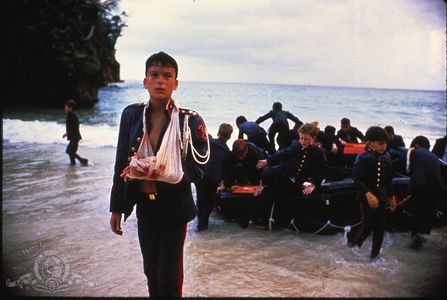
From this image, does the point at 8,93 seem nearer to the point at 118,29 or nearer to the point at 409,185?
the point at 118,29

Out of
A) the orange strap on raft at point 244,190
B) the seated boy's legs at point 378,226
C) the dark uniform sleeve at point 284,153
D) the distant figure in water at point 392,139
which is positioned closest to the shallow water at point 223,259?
the seated boy's legs at point 378,226

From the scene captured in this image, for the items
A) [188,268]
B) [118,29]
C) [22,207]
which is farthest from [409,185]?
[118,29]

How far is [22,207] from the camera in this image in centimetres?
621

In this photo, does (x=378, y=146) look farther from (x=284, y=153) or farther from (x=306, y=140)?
(x=284, y=153)

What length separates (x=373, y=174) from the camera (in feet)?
14.4

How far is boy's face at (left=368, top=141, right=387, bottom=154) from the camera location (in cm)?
434

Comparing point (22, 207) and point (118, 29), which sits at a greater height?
point (118, 29)

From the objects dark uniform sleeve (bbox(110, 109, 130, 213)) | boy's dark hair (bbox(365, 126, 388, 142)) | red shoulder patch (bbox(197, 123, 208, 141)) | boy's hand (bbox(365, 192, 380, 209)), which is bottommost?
boy's hand (bbox(365, 192, 380, 209))

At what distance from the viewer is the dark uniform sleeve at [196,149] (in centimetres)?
237

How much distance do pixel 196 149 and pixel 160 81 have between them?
506 millimetres

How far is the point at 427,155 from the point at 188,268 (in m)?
3.58

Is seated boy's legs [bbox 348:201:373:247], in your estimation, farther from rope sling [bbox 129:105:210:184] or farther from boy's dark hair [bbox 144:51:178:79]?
boy's dark hair [bbox 144:51:178:79]

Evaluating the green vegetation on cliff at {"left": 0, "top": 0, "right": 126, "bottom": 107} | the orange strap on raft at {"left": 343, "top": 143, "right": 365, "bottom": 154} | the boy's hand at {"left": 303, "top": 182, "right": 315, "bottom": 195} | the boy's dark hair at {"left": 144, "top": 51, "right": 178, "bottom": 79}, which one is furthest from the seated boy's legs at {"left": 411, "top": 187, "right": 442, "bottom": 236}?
the green vegetation on cliff at {"left": 0, "top": 0, "right": 126, "bottom": 107}

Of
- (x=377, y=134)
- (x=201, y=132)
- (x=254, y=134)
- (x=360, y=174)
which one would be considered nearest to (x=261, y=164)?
(x=360, y=174)
